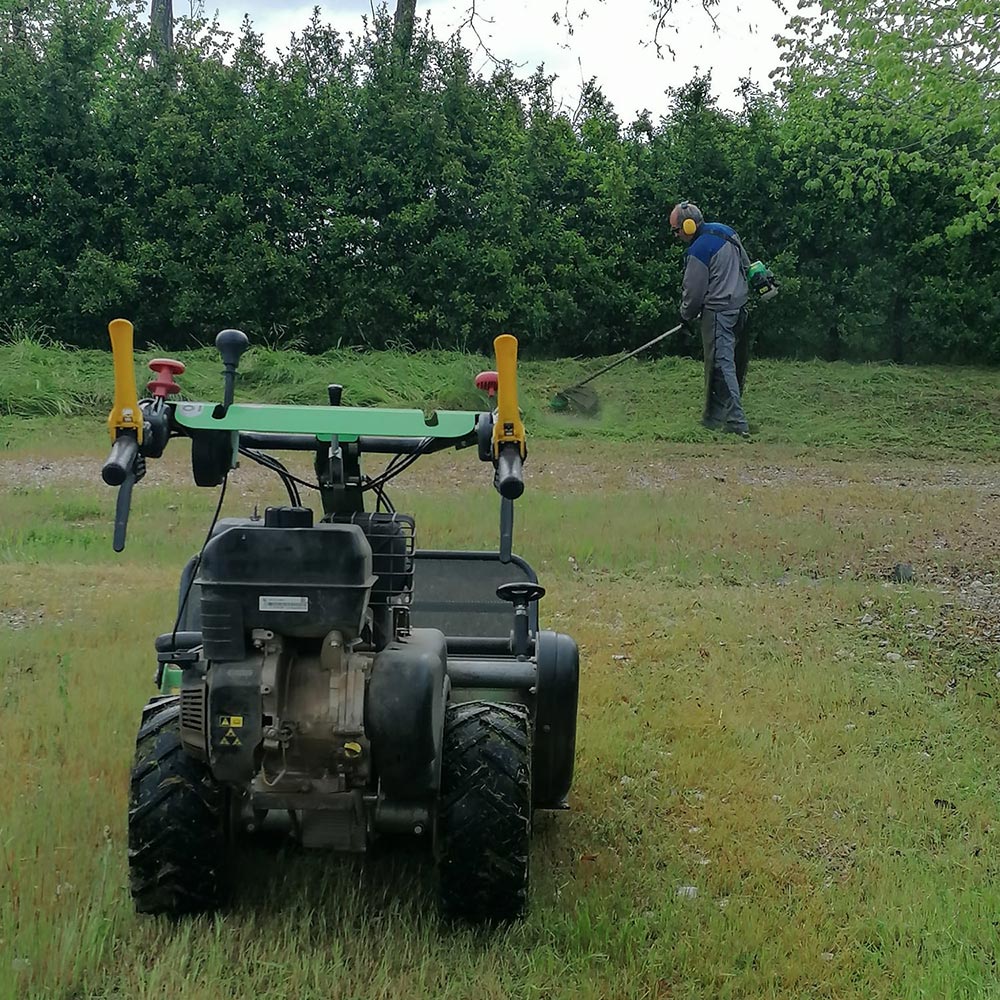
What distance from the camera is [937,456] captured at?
12.8 meters

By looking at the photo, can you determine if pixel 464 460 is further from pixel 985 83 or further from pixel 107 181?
pixel 107 181

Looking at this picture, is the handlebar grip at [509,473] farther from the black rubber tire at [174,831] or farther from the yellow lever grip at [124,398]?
the black rubber tire at [174,831]

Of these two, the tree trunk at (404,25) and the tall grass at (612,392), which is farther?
the tree trunk at (404,25)

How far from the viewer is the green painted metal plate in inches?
130

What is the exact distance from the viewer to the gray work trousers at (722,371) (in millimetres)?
13461

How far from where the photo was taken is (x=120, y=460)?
3033mm

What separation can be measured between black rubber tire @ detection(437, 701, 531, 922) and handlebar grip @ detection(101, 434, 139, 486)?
1.10 metres

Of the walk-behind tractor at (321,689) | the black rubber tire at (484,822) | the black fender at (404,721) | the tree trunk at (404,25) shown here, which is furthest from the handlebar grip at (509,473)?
the tree trunk at (404,25)

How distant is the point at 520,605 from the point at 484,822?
912 mm

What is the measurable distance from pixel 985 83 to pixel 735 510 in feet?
11.3

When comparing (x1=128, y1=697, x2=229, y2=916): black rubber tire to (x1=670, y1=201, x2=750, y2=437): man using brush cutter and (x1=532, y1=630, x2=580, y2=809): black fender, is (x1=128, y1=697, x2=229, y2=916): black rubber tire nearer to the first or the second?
(x1=532, y1=630, x2=580, y2=809): black fender

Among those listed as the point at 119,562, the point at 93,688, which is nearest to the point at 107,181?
the point at 119,562

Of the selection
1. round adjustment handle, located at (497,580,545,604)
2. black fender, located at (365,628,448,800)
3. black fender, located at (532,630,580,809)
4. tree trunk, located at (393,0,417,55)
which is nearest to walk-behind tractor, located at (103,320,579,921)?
black fender, located at (365,628,448,800)

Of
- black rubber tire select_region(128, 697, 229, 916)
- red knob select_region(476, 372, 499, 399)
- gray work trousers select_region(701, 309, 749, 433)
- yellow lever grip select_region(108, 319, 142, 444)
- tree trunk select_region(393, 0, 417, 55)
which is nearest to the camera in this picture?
yellow lever grip select_region(108, 319, 142, 444)
